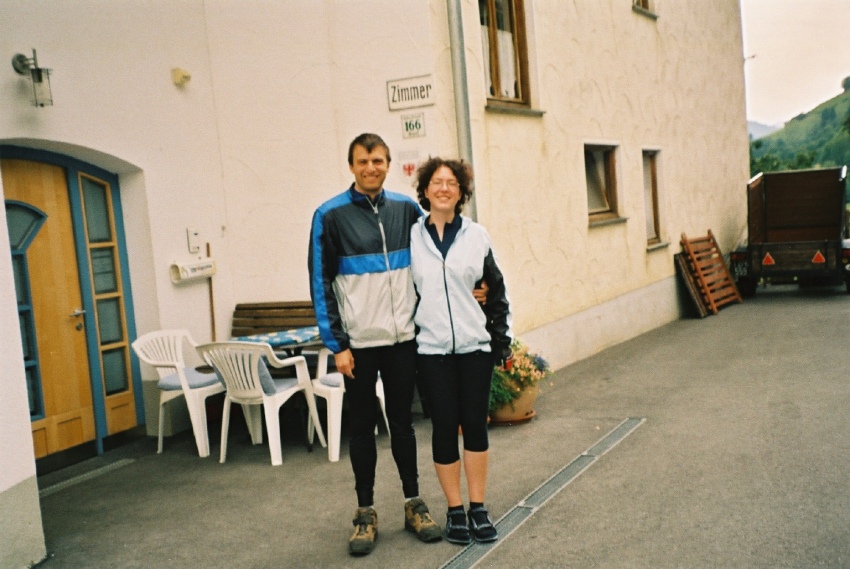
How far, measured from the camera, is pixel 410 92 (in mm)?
7301

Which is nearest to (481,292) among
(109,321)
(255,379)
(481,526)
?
(481,526)

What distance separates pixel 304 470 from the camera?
19.2ft

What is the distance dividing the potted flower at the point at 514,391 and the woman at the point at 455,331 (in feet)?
7.88

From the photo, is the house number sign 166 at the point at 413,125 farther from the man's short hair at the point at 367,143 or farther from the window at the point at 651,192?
the window at the point at 651,192

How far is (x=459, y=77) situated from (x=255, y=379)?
330 centimetres

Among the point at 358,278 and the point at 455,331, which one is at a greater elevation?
the point at 358,278

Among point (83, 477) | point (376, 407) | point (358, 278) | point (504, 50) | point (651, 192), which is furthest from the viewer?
point (651, 192)

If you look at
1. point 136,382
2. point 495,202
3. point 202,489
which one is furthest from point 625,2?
point 202,489

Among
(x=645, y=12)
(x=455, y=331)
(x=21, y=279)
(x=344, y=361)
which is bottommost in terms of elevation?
(x=344, y=361)

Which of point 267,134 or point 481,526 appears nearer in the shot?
point 481,526

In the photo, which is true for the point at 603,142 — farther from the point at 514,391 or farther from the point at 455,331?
the point at 455,331

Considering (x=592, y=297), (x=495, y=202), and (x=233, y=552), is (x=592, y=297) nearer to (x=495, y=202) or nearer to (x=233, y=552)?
(x=495, y=202)

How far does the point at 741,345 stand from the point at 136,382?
6.75 metres

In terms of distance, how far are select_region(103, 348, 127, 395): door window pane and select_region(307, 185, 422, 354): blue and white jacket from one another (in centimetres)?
343
